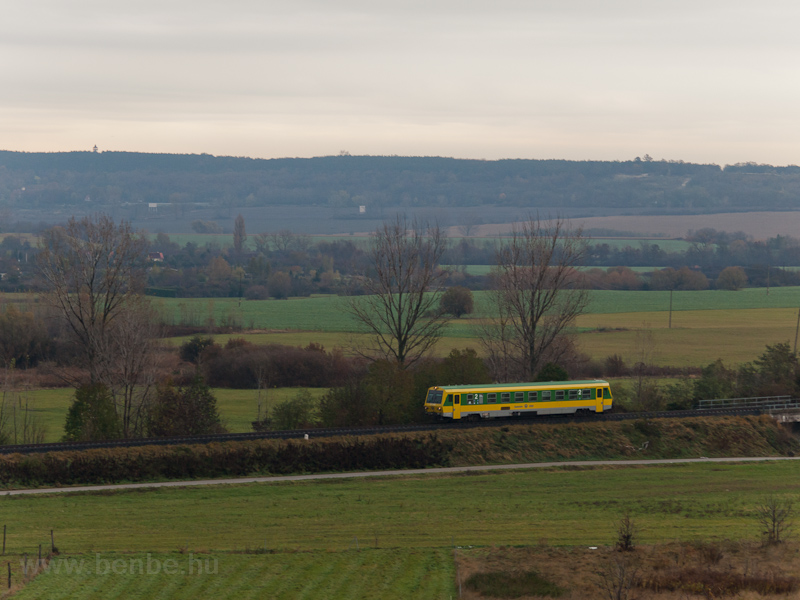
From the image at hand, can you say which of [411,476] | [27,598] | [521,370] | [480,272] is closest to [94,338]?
[411,476]

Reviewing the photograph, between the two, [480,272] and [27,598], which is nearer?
[27,598]

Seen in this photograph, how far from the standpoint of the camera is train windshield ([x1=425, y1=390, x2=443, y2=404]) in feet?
169

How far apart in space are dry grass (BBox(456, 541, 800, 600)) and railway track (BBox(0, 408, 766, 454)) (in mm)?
20025

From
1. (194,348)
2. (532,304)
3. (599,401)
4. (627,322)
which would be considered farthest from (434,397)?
(627,322)

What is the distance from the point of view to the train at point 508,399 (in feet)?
169

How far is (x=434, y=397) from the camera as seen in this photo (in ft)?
171

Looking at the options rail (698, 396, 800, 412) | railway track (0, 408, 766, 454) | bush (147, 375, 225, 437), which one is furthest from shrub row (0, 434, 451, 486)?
rail (698, 396, 800, 412)

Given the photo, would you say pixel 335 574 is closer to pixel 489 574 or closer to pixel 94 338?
pixel 489 574

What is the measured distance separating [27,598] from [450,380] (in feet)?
117

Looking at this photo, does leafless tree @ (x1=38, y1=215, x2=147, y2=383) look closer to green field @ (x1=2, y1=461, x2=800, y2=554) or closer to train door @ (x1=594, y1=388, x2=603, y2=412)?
green field @ (x1=2, y1=461, x2=800, y2=554)

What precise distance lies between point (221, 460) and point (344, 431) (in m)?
8.22

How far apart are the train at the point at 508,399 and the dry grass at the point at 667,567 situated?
21336 mm

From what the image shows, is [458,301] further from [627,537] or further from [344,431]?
[627,537]

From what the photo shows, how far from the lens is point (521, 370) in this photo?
71.6 m
